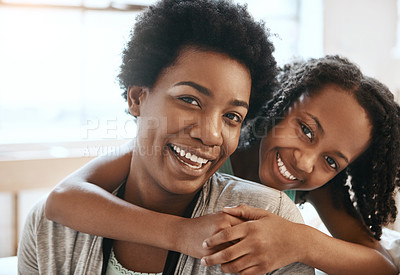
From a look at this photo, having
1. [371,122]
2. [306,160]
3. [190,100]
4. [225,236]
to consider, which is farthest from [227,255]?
[371,122]

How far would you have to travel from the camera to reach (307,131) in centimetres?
157

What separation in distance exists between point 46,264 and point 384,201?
4.10 feet

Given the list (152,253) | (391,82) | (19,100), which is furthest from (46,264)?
(391,82)

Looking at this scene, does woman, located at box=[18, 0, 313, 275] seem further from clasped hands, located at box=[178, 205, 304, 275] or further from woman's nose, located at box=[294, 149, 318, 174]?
woman's nose, located at box=[294, 149, 318, 174]

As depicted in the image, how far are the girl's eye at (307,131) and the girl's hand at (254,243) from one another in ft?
1.75

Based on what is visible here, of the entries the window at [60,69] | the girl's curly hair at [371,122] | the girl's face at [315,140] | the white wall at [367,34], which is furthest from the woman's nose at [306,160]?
the white wall at [367,34]

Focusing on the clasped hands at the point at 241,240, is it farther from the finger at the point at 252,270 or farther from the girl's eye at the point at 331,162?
the girl's eye at the point at 331,162

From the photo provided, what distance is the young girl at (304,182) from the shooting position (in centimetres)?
106

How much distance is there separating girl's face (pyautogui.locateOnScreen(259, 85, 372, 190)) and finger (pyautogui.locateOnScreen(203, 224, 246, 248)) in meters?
0.58

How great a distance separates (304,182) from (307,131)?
0.63 ft

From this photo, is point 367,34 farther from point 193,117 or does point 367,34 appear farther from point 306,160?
point 193,117

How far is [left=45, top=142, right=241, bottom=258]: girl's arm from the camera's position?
1062 mm

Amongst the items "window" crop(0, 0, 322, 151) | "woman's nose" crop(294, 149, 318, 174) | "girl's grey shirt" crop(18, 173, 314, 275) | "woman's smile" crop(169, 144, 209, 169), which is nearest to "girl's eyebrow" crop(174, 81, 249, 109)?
"woman's smile" crop(169, 144, 209, 169)

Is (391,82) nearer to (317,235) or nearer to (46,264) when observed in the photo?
(317,235)
